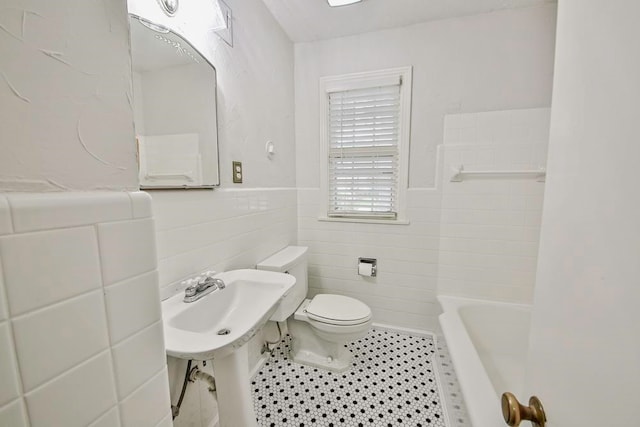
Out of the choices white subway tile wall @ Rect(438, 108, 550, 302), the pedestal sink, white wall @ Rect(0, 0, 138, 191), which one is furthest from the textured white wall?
white wall @ Rect(0, 0, 138, 191)

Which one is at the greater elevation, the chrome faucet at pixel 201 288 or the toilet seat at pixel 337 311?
the chrome faucet at pixel 201 288

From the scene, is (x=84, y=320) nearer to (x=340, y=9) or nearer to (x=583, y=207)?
(x=583, y=207)

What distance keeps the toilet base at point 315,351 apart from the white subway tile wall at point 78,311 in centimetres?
144

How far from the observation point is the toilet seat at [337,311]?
165 centimetres

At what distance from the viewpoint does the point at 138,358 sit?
1.48 ft

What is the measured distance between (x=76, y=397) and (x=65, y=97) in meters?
0.42

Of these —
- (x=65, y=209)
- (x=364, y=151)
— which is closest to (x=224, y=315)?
(x=65, y=209)

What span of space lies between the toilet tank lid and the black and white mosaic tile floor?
0.71 metres

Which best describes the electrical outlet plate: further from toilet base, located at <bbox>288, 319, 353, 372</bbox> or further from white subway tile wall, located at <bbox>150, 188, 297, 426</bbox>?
toilet base, located at <bbox>288, 319, 353, 372</bbox>

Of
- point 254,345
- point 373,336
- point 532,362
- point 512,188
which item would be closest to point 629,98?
point 532,362

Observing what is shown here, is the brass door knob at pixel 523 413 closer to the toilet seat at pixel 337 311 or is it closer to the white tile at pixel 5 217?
the white tile at pixel 5 217

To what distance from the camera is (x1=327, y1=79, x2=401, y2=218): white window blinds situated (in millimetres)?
2059

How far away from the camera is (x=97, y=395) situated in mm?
388

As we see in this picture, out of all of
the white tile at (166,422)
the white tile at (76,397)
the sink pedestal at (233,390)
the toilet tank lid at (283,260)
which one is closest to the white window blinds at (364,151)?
the toilet tank lid at (283,260)
